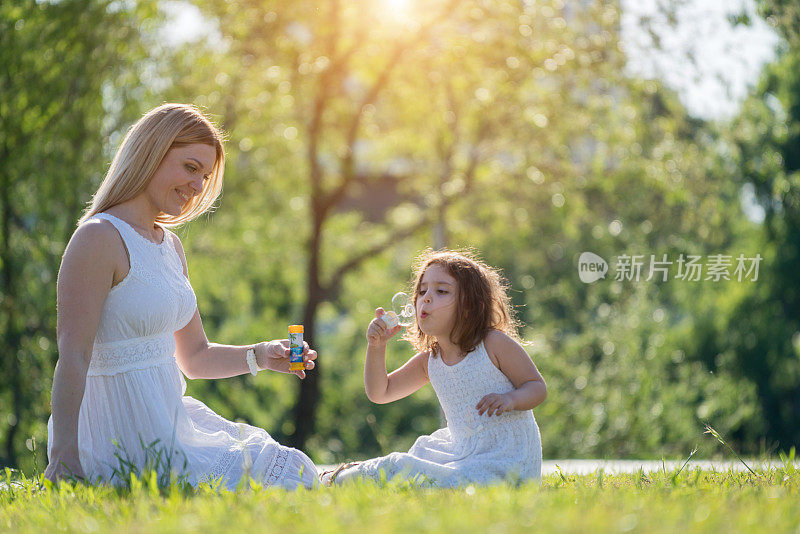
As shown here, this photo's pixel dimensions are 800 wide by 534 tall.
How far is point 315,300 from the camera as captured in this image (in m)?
10.3

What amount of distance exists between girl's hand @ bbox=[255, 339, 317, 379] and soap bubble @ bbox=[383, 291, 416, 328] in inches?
16.5

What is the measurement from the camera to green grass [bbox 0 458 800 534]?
221cm

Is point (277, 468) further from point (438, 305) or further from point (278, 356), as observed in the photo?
point (438, 305)

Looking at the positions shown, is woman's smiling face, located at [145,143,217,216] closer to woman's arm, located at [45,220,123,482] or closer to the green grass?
woman's arm, located at [45,220,123,482]

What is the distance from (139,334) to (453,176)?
743cm

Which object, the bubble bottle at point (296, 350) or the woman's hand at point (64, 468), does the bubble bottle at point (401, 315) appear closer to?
the bubble bottle at point (296, 350)

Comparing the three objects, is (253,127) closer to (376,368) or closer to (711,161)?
(711,161)

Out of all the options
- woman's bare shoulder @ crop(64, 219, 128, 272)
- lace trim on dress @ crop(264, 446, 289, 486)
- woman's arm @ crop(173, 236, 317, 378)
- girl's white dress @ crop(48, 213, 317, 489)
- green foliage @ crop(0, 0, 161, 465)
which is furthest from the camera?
green foliage @ crop(0, 0, 161, 465)

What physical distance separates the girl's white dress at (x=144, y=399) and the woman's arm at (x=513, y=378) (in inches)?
32.9

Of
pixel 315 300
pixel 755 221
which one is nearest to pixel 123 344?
pixel 315 300

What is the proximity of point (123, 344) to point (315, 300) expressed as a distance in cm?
696

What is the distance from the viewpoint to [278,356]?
3725 mm
